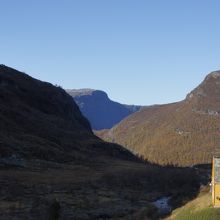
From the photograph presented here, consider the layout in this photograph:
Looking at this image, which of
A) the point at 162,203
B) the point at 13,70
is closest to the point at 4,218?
the point at 162,203

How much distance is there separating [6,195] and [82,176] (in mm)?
24811

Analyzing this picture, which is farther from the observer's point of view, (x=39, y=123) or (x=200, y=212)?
(x=39, y=123)

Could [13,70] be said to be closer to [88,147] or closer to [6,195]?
[88,147]

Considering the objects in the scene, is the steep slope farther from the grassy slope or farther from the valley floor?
the grassy slope

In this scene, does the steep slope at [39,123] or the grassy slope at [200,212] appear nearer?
the grassy slope at [200,212]

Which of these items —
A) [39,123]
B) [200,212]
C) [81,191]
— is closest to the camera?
[200,212]

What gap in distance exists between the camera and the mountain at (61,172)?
58438 mm

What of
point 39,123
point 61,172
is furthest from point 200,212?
point 39,123

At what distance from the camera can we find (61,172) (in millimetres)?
90250

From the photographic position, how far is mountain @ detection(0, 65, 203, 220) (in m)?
58.4

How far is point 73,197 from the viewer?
66000 mm

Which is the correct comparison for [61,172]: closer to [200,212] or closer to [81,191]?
[81,191]

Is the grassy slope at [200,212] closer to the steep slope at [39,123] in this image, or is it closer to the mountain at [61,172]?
the mountain at [61,172]

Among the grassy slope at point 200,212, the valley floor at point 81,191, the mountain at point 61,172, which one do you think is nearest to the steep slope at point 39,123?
the mountain at point 61,172
